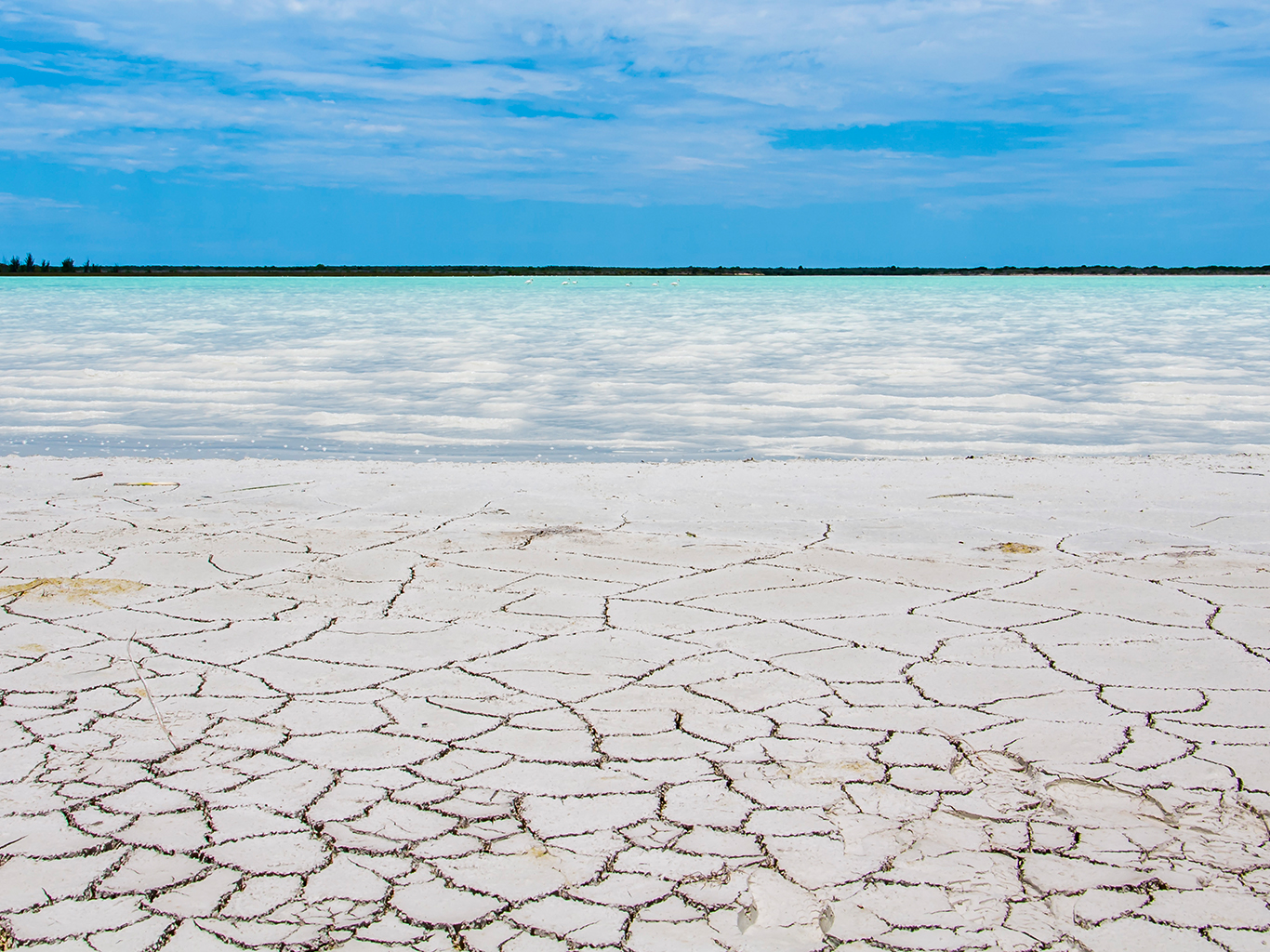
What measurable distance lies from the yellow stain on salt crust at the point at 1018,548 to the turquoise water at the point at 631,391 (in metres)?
2.97

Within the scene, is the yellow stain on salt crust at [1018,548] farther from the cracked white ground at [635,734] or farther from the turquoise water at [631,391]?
the turquoise water at [631,391]

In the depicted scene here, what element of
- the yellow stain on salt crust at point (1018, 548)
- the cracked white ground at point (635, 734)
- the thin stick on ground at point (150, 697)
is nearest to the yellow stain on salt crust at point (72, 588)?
the cracked white ground at point (635, 734)

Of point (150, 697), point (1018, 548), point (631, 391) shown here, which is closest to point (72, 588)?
point (150, 697)

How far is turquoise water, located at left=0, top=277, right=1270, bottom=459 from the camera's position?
7.59 metres

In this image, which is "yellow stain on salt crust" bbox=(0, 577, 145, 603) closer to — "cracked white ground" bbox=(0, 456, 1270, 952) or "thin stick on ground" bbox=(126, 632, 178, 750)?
"cracked white ground" bbox=(0, 456, 1270, 952)

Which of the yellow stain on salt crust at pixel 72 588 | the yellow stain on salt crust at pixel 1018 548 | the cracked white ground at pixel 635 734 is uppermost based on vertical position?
the yellow stain on salt crust at pixel 72 588

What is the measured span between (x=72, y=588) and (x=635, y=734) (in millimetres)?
2174

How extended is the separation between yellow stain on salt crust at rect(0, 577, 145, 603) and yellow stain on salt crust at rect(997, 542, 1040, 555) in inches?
123

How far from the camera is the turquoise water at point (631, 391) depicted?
7.59m

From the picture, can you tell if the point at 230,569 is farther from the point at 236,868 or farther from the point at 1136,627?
the point at 1136,627

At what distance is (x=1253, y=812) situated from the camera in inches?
79.0

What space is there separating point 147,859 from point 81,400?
9264mm

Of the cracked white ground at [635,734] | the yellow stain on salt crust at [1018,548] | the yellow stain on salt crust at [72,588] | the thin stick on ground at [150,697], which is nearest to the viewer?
the cracked white ground at [635,734]

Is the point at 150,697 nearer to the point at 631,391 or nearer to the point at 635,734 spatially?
the point at 635,734
